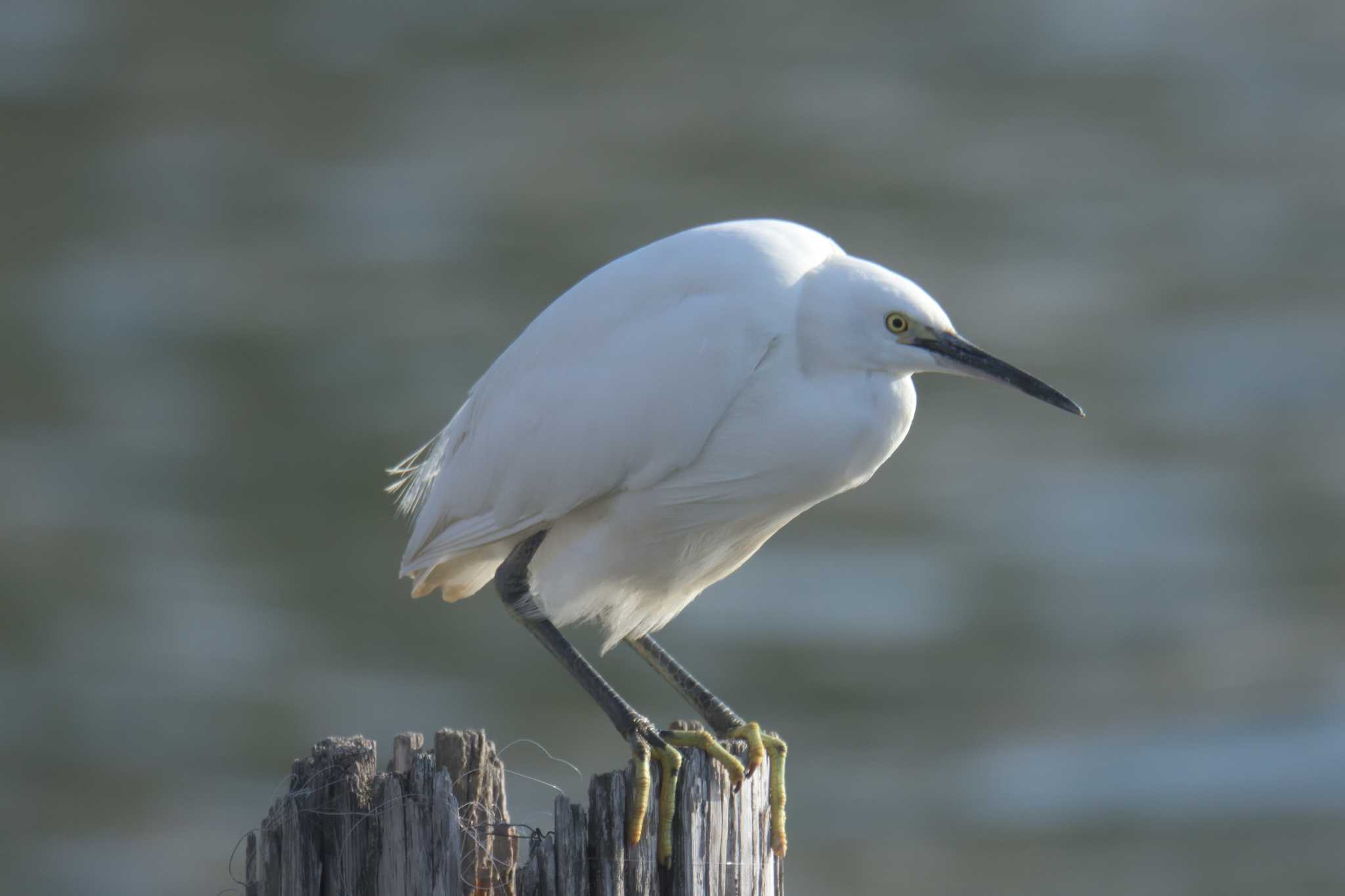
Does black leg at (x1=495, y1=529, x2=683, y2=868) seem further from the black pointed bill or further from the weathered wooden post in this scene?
the black pointed bill

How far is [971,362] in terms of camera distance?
333 centimetres

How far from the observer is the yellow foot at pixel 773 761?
10.3ft

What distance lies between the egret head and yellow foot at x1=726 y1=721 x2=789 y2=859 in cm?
83

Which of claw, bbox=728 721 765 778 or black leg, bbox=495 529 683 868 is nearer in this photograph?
black leg, bbox=495 529 683 868

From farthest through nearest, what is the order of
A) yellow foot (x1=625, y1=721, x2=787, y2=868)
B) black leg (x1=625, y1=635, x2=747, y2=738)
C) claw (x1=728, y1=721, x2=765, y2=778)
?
black leg (x1=625, y1=635, x2=747, y2=738)
claw (x1=728, y1=721, x2=765, y2=778)
yellow foot (x1=625, y1=721, x2=787, y2=868)

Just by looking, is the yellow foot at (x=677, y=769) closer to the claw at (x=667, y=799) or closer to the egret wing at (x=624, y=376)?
the claw at (x=667, y=799)

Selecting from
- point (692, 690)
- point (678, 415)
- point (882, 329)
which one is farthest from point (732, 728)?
point (882, 329)

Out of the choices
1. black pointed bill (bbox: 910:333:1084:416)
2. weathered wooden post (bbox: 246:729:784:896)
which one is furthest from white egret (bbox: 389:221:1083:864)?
weathered wooden post (bbox: 246:729:784:896)

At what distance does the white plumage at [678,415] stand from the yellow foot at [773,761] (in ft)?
1.54

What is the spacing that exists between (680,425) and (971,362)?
0.64 meters

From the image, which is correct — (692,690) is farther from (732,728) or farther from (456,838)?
(456,838)

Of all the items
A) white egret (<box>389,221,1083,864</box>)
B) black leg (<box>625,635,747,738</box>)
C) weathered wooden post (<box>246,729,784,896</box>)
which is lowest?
weathered wooden post (<box>246,729,784,896</box>)

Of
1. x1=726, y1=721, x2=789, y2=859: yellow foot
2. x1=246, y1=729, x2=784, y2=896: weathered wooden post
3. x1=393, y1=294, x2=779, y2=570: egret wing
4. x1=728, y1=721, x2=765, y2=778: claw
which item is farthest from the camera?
x1=393, y1=294, x2=779, y2=570: egret wing

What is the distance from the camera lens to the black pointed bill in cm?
330
